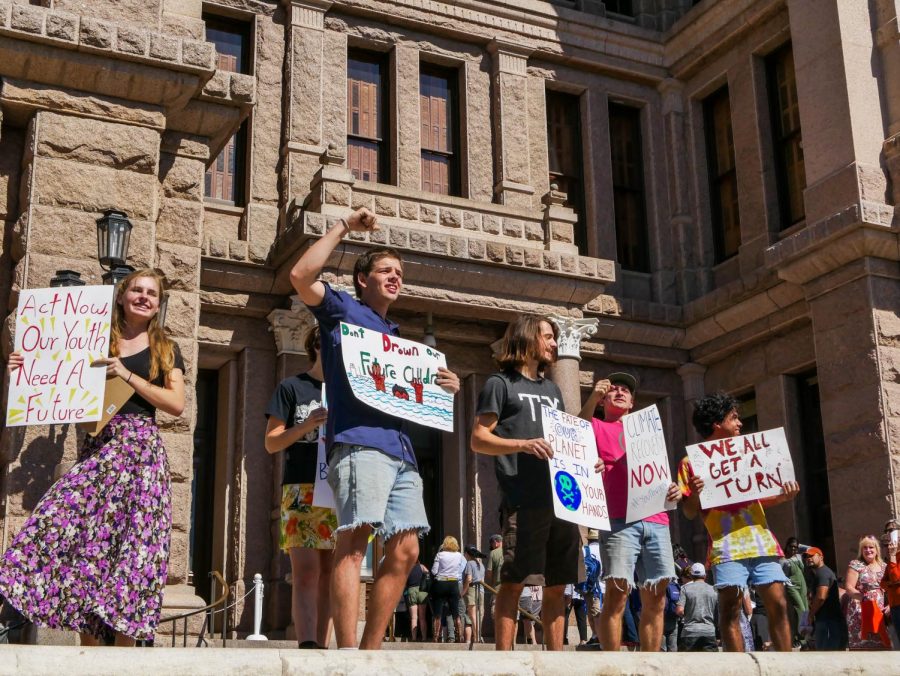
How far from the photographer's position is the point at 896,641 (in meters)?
11.6

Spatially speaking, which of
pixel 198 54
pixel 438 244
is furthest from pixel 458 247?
pixel 198 54

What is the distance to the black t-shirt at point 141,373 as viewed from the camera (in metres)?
5.82

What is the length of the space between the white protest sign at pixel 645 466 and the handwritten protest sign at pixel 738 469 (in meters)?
0.43

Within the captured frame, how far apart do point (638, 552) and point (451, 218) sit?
9.94 m

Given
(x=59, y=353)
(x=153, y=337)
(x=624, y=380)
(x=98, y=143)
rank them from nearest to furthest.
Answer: (x=153, y=337), (x=59, y=353), (x=624, y=380), (x=98, y=143)

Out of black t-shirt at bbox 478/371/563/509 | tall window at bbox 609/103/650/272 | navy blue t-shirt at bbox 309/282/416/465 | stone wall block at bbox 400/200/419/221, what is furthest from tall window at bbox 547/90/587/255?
navy blue t-shirt at bbox 309/282/416/465

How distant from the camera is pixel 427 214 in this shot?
54.9 feet

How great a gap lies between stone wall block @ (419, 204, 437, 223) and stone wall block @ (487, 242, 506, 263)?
88cm

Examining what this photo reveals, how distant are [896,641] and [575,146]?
1137 centimetres

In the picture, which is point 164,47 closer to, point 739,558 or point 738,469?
point 738,469

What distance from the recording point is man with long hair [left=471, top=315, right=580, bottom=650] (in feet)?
21.0

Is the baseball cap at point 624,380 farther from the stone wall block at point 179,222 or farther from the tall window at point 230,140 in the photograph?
the tall window at point 230,140

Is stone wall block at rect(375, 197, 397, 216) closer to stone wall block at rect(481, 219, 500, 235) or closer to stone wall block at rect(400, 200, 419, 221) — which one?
stone wall block at rect(400, 200, 419, 221)

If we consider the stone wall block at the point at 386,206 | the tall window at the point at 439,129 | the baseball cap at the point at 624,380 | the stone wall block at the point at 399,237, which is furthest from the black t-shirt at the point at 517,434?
the tall window at the point at 439,129
